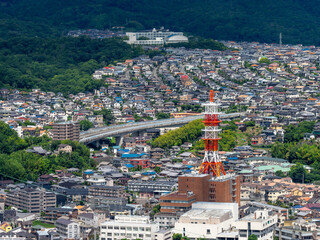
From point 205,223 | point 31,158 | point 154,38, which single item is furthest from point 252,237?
point 154,38

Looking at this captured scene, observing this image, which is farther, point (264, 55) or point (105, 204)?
point (264, 55)

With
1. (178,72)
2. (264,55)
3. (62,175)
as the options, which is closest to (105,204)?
(62,175)

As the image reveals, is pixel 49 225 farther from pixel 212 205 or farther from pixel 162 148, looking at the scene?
pixel 162 148

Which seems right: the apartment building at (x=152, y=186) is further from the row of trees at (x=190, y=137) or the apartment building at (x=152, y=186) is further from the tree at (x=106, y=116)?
the tree at (x=106, y=116)

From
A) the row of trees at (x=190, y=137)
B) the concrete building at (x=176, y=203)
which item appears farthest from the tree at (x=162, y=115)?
the concrete building at (x=176, y=203)

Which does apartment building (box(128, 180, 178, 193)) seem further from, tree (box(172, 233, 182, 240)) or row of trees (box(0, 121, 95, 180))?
tree (box(172, 233, 182, 240))

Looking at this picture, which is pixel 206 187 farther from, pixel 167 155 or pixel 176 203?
pixel 167 155
